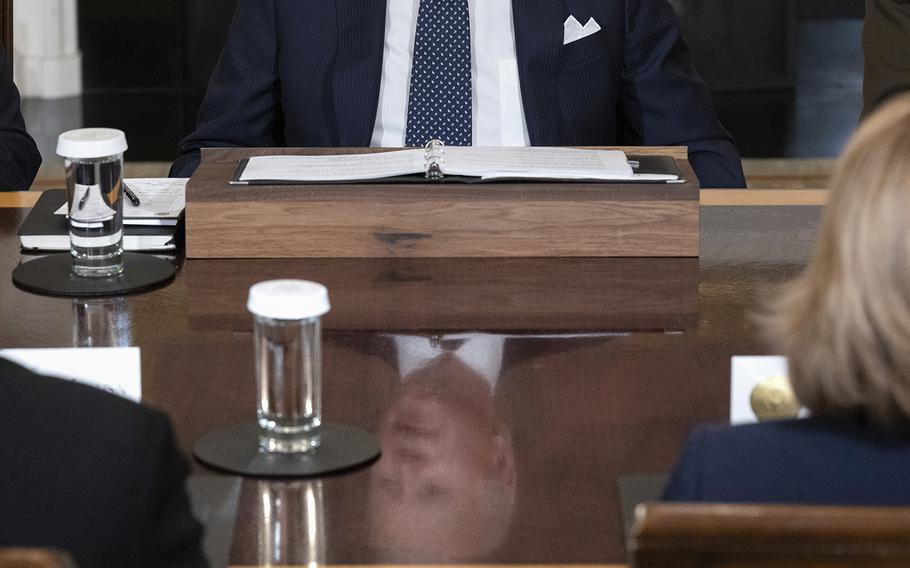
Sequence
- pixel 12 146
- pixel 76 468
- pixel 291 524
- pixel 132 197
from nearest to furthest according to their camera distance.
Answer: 1. pixel 76 468
2. pixel 291 524
3. pixel 132 197
4. pixel 12 146

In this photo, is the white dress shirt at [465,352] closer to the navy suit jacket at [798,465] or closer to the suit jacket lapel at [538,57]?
the navy suit jacket at [798,465]

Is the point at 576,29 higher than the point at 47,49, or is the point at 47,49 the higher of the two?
the point at 576,29

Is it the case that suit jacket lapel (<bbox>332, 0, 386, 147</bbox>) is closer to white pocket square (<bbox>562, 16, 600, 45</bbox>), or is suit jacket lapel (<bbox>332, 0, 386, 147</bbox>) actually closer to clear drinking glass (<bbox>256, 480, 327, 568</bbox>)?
white pocket square (<bbox>562, 16, 600, 45</bbox>)

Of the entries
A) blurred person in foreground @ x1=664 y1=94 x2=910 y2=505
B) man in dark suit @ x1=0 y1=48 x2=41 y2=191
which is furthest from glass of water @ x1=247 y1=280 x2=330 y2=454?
man in dark suit @ x1=0 y1=48 x2=41 y2=191

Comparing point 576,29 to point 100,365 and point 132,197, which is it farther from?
point 100,365

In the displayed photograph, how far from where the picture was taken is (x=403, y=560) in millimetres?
975

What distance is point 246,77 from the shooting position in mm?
2418

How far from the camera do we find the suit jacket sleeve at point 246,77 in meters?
2.41

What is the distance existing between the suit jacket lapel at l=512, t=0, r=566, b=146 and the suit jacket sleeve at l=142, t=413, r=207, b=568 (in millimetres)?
Answer: 1560

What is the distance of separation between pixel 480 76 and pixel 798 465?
1.66 m

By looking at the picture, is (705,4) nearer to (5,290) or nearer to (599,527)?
(5,290)

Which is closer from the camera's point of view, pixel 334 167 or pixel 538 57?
pixel 334 167

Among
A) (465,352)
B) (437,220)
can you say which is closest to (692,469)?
(465,352)

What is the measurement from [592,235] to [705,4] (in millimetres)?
4312
